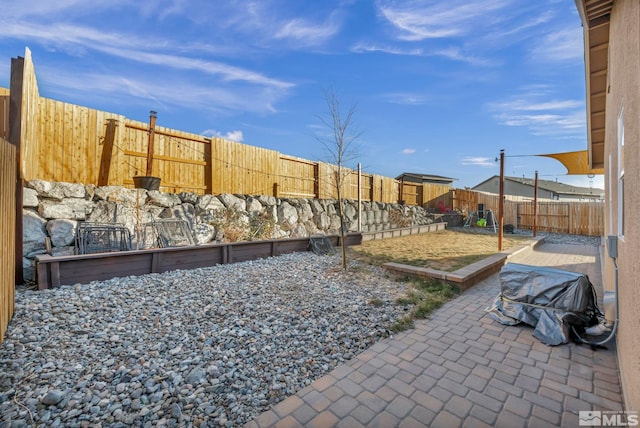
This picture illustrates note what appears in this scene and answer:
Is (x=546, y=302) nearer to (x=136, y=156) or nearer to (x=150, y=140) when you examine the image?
(x=150, y=140)

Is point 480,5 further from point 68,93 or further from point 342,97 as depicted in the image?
point 68,93

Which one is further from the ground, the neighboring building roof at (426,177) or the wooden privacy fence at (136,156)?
the neighboring building roof at (426,177)

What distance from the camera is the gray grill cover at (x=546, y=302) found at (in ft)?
9.20

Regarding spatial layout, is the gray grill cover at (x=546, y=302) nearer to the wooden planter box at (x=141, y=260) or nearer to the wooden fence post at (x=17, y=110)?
the wooden planter box at (x=141, y=260)

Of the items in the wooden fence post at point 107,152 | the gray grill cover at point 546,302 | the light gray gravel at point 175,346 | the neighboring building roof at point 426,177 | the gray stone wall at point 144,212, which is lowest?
the light gray gravel at point 175,346

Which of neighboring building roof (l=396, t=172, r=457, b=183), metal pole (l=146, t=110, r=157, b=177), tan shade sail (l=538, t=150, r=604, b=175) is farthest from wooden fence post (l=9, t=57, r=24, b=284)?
neighboring building roof (l=396, t=172, r=457, b=183)

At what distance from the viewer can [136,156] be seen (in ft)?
21.3

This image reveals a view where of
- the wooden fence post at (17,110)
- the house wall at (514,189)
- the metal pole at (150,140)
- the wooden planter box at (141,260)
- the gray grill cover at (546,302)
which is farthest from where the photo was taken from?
the house wall at (514,189)

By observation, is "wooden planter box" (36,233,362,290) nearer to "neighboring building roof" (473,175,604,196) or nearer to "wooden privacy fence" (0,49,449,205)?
"wooden privacy fence" (0,49,449,205)

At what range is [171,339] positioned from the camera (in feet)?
8.65

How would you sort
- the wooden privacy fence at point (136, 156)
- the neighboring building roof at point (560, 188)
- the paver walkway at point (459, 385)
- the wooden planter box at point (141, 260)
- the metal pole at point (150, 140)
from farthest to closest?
the neighboring building roof at point (560, 188), the metal pole at point (150, 140), the wooden privacy fence at point (136, 156), the wooden planter box at point (141, 260), the paver walkway at point (459, 385)

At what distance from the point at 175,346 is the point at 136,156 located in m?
5.66

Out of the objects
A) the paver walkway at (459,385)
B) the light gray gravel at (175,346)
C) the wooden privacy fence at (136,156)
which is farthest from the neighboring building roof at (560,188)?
the paver walkway at (459,385)

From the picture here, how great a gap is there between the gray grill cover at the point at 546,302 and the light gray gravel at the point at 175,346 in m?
1.27
